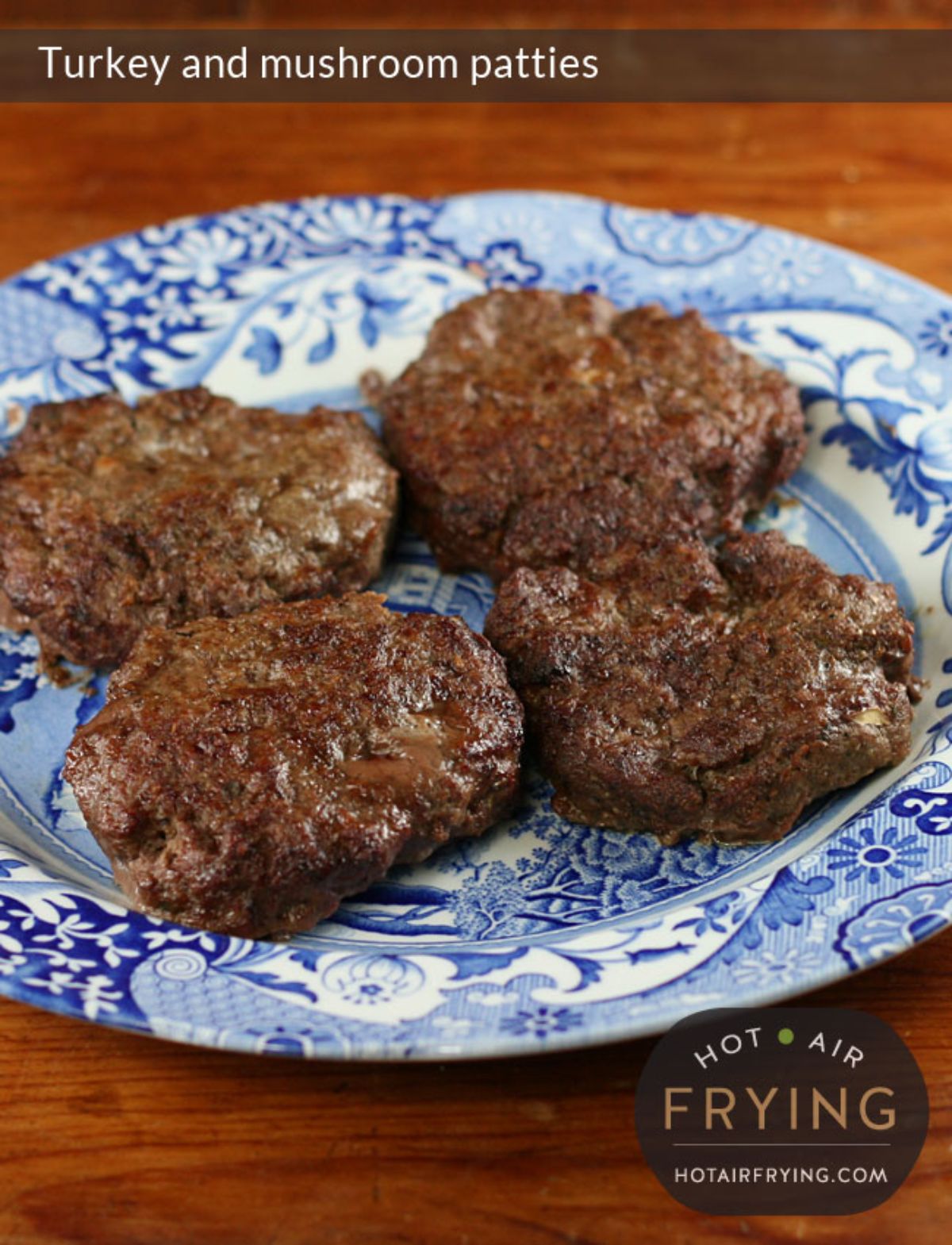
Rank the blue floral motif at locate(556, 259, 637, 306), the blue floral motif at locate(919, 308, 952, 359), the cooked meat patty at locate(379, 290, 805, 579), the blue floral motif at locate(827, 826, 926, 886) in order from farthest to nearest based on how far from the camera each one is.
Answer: the blue floral motif at locate(556, 259, 637, 306), the blue floral motif at locate(919, 308, 952, 359), the cooked meat patty at locate(379, 290, 805, 579), the blue floral motif at locate(827, 826, 926, 886)

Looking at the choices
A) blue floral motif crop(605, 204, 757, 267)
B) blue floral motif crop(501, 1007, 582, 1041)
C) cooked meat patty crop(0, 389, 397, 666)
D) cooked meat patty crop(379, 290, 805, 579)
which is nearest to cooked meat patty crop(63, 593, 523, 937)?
cooked meat patty crop(0, 389, 397, 666)

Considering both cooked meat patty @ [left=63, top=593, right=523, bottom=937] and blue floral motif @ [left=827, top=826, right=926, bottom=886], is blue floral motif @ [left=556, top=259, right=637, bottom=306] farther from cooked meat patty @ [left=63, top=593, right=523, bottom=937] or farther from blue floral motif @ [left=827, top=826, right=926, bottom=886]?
blue floral motif @ [left=827, top=826, right=926, bottom=886]

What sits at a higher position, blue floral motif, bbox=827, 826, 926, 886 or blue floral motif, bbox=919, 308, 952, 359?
blue floral motif, bbox=919, 308, 952, 359

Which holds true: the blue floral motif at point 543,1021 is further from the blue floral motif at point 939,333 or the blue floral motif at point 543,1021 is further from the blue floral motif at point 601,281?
the blue floral motif at point 601,281

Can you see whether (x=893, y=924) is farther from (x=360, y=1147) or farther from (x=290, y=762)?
(x=290, y=762)

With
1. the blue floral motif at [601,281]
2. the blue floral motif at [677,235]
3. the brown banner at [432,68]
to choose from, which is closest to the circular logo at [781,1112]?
the blue floral motif at [601,281]

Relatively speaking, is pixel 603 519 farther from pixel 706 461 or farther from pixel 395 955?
pixel 395 955

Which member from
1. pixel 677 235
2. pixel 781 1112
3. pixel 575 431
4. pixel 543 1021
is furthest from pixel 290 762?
pixel 677 235
